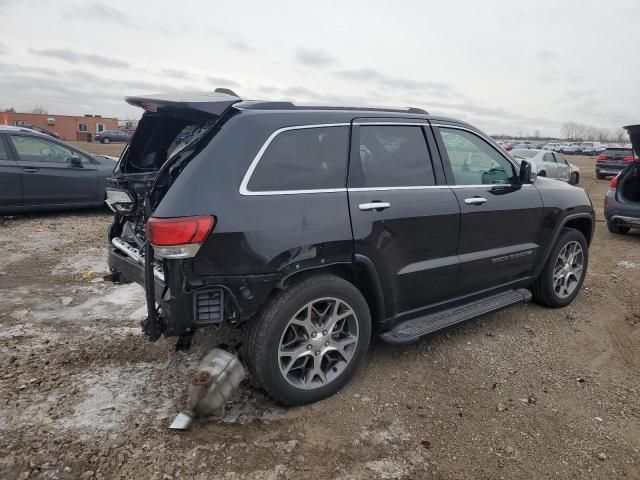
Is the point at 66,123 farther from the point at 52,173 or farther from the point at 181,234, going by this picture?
the point at 181,234

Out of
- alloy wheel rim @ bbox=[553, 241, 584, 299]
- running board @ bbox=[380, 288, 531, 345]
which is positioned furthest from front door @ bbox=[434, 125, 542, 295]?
alloy wheel rim @ bbox=[553, 241, 584, 299]

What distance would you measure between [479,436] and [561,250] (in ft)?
8.46

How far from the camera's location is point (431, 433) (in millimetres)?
2887

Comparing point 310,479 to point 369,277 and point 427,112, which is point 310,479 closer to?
point 369,277

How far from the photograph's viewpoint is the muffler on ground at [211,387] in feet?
9.29

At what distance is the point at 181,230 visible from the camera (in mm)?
2635

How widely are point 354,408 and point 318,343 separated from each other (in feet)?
1.58

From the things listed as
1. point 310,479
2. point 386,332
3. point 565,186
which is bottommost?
point 310,479

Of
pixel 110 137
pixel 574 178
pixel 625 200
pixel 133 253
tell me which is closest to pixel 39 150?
pixel 133 253

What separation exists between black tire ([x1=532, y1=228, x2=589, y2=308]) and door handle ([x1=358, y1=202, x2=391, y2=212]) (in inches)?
90.8

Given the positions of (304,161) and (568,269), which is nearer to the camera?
(304,161)

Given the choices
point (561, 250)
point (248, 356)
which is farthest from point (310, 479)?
point (561, 250)

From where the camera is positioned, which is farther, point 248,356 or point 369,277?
point 369,277

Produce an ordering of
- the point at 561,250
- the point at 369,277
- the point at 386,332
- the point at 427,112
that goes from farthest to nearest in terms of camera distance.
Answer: the point at 561,250 → the point at 427,112 → the point at 386,332 → the point at 369,277
